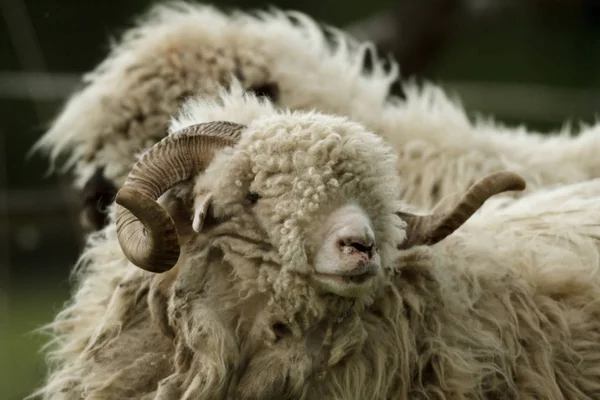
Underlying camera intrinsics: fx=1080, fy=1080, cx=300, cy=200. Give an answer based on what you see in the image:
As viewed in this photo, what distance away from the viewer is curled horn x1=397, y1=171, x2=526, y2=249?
3.33 m

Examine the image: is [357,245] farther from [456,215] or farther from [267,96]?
[267,96]

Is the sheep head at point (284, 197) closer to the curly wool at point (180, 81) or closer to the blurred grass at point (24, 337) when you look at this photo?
the curly wool at point (180, 81)

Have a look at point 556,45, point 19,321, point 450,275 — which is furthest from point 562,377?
point 556,45

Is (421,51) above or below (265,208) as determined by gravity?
below

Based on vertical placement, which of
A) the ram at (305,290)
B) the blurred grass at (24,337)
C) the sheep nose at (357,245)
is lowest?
the blurred grass at (24,337)

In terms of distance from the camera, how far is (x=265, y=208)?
3.08 m

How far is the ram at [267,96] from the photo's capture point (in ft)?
16.5

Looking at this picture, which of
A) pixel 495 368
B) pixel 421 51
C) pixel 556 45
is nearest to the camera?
pixel 495 368

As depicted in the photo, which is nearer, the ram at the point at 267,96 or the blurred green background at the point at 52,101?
the ram at the point at 267,96

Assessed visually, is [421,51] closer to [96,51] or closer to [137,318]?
[96,51]

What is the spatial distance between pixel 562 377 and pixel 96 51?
935 cm

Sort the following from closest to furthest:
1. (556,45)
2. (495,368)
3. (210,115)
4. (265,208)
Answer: (265,208)
(495,368)
(210,115)
(556,45)

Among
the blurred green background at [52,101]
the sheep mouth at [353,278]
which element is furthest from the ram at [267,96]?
the blurred green background at [52,101]

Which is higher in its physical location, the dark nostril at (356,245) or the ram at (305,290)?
the dark nostril at (356,245)
